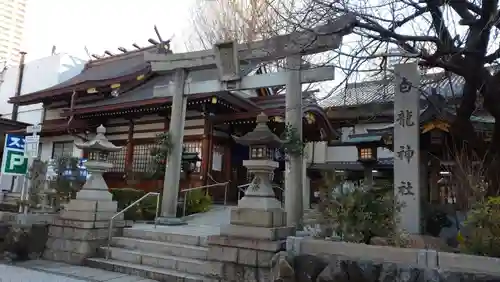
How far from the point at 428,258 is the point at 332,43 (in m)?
4.30

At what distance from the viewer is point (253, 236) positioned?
18.6 feet

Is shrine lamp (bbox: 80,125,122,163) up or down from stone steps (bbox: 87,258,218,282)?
up

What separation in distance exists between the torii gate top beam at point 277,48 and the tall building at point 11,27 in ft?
70.2

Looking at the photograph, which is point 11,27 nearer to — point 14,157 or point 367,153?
point 14,157

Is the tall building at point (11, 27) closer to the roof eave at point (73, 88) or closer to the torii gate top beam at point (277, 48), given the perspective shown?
the roof eave at point (73, 88)

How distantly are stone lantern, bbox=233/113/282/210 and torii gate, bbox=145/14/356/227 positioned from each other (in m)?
1.72

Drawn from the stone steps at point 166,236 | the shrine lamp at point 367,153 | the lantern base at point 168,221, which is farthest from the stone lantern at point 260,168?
the shrine lamp at point 367,153

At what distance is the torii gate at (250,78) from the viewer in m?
7.41

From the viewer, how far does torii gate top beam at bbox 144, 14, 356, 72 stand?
560cm

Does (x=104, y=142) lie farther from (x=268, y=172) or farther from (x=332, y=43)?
(x=332, y=43)

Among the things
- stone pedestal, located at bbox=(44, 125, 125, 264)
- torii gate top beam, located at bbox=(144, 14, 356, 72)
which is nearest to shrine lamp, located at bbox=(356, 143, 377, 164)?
torii gate top beam, located at bbox=(144, 14, 356, 72)

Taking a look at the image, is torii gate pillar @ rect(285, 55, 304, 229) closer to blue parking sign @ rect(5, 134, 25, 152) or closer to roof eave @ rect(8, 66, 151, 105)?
blue parking sign @ rect(5, 134, 25, 152)

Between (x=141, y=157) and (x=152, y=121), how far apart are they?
155 centimetres

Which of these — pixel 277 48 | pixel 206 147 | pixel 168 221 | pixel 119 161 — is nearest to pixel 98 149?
pixel 168 221
